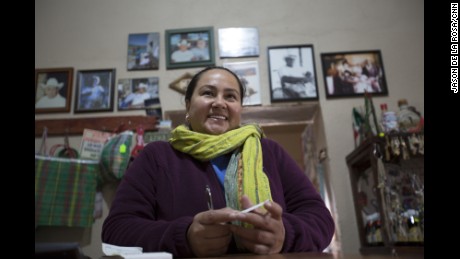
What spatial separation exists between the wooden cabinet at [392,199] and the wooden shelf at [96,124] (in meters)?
1.28

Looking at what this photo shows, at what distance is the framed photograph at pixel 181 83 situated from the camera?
2066mm

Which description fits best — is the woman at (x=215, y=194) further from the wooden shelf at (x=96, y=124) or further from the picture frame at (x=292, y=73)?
the picture frame at (x=292, y=73)

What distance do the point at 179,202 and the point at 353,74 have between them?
1770mm

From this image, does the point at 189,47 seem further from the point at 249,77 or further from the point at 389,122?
the point at 389,122

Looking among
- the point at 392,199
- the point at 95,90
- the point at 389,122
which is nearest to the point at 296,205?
the point at 392,199

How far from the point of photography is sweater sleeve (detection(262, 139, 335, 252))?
2.20 feet

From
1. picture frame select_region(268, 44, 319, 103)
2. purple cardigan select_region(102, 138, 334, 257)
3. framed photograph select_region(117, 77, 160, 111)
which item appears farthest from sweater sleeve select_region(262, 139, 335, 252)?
framed photograph select_region(117, 77, 160, 111)

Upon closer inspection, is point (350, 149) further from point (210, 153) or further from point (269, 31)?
point (210, 153)

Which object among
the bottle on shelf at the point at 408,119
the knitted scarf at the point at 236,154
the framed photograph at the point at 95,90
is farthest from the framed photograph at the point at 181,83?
the bottle on shelf at the point at 408,119

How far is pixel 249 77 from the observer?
212 cm
